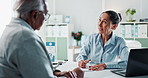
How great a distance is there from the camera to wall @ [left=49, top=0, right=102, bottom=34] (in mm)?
5426

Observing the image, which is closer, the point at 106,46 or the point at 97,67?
the point at 97,67

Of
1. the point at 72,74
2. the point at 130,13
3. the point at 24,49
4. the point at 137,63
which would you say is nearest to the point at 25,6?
the point at 24,49

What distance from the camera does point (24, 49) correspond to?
3.23ft

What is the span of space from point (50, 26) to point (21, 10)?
425 cm

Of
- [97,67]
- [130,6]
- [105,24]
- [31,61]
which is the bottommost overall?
[97,67]

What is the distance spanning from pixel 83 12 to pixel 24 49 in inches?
181

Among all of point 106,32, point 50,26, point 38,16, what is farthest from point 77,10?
point 38,16

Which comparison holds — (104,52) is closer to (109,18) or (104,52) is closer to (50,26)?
(109,18)

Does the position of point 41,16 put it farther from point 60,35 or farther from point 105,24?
point 60,35

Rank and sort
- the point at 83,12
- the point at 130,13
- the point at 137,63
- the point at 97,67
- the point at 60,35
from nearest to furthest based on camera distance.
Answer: the point at 137,63 < the point at 97,67 < the point at 130,13 < the point at 60,35 < the point at 83,12

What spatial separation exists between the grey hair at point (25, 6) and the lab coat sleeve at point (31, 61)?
195 millimetres

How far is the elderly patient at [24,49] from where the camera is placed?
38.9 inches

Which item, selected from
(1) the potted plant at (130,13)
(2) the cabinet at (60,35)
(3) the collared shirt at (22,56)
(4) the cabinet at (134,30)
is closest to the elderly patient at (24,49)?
(3) the collared shirt at (22,56)

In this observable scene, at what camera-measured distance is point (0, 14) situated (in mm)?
3918
